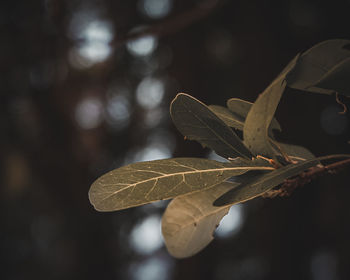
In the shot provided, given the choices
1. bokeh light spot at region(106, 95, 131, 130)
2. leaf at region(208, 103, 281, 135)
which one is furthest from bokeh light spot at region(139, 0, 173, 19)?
leaf at region(208, 103, 281, 135)

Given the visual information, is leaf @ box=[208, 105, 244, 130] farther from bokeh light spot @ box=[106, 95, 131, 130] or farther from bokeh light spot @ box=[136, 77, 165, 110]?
bokeh light spot @ box=[106, 95, 131, 130]

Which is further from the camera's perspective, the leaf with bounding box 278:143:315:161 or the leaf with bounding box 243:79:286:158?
the leaf with bounding box 278:143:315:161

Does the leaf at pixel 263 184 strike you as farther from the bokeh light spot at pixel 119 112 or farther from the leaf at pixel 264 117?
the bokeh light spot at pixel 119 112

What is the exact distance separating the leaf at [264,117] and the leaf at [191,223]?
0.25ft

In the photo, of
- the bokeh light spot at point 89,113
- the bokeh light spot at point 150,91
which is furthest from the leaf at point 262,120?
the bokeh light spot at point 89,113

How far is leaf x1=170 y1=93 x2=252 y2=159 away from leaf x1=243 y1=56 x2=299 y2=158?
1 centimetres

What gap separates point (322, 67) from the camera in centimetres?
34

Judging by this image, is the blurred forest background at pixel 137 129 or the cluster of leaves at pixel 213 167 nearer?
the cluster of leaves at pixel 213 167

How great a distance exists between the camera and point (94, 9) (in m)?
1.92

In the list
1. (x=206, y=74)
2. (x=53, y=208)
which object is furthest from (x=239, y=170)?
(x=53, y=208)

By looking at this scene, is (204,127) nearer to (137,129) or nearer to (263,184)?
(263,184)

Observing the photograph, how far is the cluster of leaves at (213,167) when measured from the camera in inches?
13.1

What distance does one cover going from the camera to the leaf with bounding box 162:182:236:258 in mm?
396

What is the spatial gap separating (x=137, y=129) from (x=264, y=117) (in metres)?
1.67
